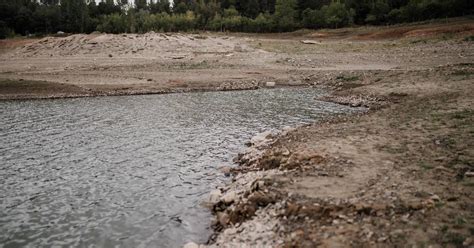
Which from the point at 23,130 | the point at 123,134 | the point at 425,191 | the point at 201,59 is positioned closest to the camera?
the point at 425,191

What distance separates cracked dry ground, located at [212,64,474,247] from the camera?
841 cm

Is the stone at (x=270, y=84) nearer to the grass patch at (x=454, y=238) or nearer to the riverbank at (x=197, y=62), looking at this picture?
the riverbank at (x=197, y=62)

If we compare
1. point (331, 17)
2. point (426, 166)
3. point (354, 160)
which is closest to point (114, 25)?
point (331, 17)

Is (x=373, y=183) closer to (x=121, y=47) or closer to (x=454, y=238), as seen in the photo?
(x=454, y=238)

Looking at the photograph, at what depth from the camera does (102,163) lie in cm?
1708

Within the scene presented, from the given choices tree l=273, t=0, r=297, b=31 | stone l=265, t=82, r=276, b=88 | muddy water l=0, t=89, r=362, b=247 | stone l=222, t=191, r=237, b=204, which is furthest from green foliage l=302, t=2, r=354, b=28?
stone l=222, t=191, r=237, b=204

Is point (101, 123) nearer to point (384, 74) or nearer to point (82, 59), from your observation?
point (384, 74)

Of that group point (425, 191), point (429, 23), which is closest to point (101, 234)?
point (425, 191)

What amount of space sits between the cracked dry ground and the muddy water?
2.24m

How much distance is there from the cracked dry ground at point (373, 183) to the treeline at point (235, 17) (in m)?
73.0

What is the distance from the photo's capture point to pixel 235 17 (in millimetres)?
112812

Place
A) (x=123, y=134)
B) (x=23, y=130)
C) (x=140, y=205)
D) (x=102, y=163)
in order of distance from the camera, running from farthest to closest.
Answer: (x=23, y=130), (x=123, y=134), (x=102, y=163), (x=140, y=205)

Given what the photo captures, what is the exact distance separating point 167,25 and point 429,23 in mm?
67612

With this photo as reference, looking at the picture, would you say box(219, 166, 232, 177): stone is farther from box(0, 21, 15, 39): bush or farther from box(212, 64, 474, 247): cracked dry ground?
box(0, 21, 15, 39): bush
